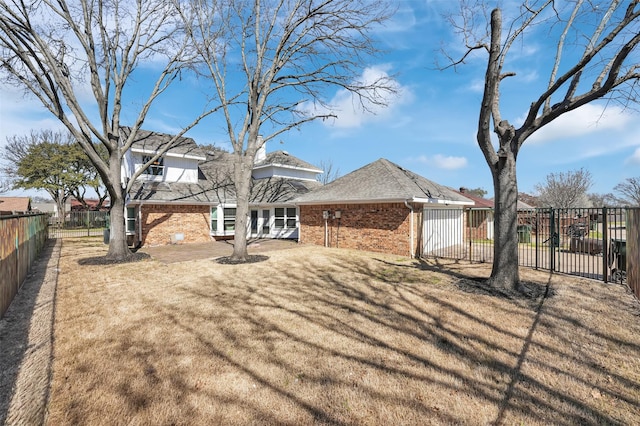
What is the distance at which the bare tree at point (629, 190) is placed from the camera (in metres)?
32.0

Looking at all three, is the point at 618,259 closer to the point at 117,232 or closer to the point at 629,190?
the point at 117,232

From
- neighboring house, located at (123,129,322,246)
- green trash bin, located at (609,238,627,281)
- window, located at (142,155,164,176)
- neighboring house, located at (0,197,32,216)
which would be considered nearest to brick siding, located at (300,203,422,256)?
neighboring house, located at (123,129,322,246)

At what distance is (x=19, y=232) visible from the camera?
763 cm

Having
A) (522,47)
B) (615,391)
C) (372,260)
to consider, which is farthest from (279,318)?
(522,47)

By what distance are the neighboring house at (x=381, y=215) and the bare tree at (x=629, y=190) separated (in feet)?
97.8

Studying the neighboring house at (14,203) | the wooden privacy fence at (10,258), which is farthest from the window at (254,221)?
the neighboring house at (14,203)

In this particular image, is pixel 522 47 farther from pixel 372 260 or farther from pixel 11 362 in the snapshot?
pixel 11 362

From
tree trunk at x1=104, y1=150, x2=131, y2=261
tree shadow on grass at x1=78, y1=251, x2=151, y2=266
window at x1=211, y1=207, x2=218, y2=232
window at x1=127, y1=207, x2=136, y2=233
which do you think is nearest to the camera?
tree shadow on grass at x1=78, y1=251, x2=151, y2=266

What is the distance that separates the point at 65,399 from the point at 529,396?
16.2 feet

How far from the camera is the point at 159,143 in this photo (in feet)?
61.6

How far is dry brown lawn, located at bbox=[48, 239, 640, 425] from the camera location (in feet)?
9.54

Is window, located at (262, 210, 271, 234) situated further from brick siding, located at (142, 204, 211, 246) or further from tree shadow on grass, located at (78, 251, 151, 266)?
tree shadow on grass, located at (78, 251, 151, 266)

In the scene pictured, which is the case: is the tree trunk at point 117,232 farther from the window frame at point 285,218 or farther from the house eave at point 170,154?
the window frame at point 285,218

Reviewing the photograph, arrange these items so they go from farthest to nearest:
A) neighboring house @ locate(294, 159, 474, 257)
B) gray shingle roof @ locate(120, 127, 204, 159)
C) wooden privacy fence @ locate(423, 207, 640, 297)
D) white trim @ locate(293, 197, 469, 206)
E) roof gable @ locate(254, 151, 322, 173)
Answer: roof gable @ locate(254, 151, 322, 173) < gray shingle roof @ locate(120, 127, 204, 159) < neighboring house @ locate(294, 159, 474, 257) < white trim @ locate(293, 197, 469, 206) < wooden privacy fence @ locate(423, 207, 640, 297)
